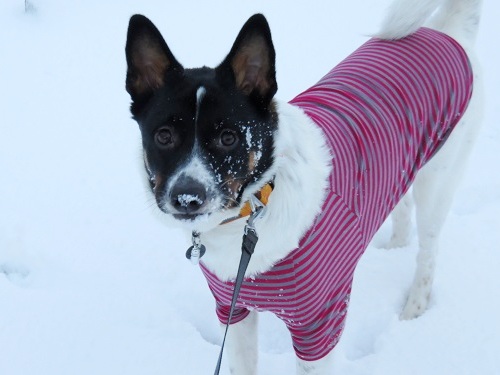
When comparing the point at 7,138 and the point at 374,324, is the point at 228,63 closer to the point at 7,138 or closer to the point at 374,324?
the point at 374,324

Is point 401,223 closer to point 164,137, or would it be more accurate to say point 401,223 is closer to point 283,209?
point 283,209

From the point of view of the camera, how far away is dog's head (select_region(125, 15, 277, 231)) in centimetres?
172

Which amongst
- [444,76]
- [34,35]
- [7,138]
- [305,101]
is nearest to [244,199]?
[305,101]

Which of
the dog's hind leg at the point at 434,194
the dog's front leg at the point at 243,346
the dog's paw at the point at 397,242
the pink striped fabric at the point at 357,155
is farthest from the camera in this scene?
the dog's paw at the point at 397,242

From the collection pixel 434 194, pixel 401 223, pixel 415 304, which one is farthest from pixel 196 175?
pixel 401 223

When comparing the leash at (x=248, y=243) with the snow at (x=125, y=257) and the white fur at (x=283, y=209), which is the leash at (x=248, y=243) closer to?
the white fur at (x=283, y=209)

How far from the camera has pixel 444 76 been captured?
255 centimetres

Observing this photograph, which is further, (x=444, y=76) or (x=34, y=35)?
(x=34, y=35)

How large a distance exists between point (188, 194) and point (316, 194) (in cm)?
55

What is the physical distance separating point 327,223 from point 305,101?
667 mm

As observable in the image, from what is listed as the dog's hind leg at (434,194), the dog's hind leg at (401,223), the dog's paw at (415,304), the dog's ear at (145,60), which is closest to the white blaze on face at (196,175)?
the dog's ear at (145,60)

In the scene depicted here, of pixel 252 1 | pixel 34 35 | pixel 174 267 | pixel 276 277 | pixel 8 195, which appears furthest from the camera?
pixel 252 1

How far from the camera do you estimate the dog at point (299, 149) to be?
1.77 meters

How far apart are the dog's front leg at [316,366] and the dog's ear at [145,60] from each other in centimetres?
123
